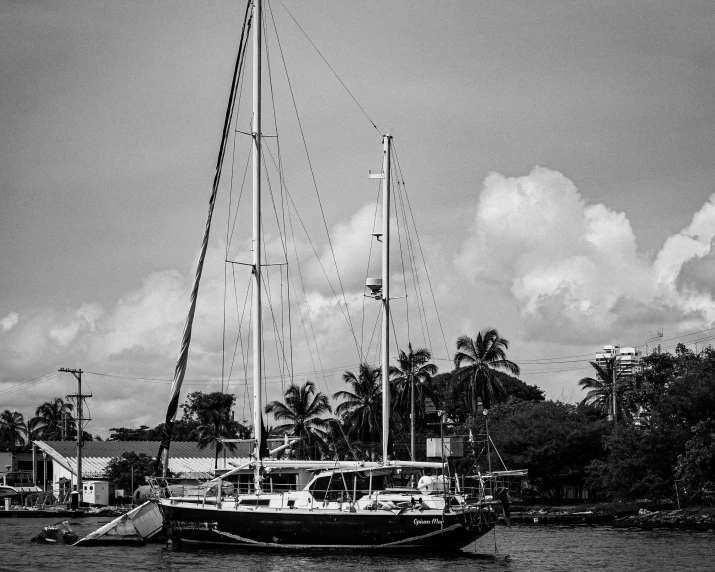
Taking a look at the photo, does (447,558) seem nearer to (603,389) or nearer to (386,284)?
(386,284)

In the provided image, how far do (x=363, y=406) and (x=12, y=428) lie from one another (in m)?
103

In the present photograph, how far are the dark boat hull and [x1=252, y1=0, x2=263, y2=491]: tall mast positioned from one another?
6.47ft

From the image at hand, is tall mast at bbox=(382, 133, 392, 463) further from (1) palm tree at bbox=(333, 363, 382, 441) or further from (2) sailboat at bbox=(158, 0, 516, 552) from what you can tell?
(1) palm tree at bbox=(333, 363, 382, 441)

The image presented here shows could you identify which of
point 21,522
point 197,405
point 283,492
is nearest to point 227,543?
point 283,492

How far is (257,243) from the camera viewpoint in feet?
147

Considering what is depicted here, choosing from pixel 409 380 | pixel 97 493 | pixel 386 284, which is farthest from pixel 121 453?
pixel 386 284

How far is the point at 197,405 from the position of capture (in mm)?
107750

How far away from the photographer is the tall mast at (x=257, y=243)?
42862mm

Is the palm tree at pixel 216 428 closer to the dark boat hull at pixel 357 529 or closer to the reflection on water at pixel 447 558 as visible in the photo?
the reflection on water at pixel 447 558

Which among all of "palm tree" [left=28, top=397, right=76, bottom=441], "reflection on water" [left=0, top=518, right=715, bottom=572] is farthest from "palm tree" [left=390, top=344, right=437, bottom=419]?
"palm tree" [left=28, top=397, right=76, bottom=441]

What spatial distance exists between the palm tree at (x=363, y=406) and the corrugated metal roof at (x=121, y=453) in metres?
16.1

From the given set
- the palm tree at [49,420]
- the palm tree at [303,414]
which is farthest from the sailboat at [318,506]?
the palm tree at [49,420]

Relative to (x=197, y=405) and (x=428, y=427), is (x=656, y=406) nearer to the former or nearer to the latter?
(x=428, y=427)

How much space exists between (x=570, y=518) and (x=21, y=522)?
41.4 metres
